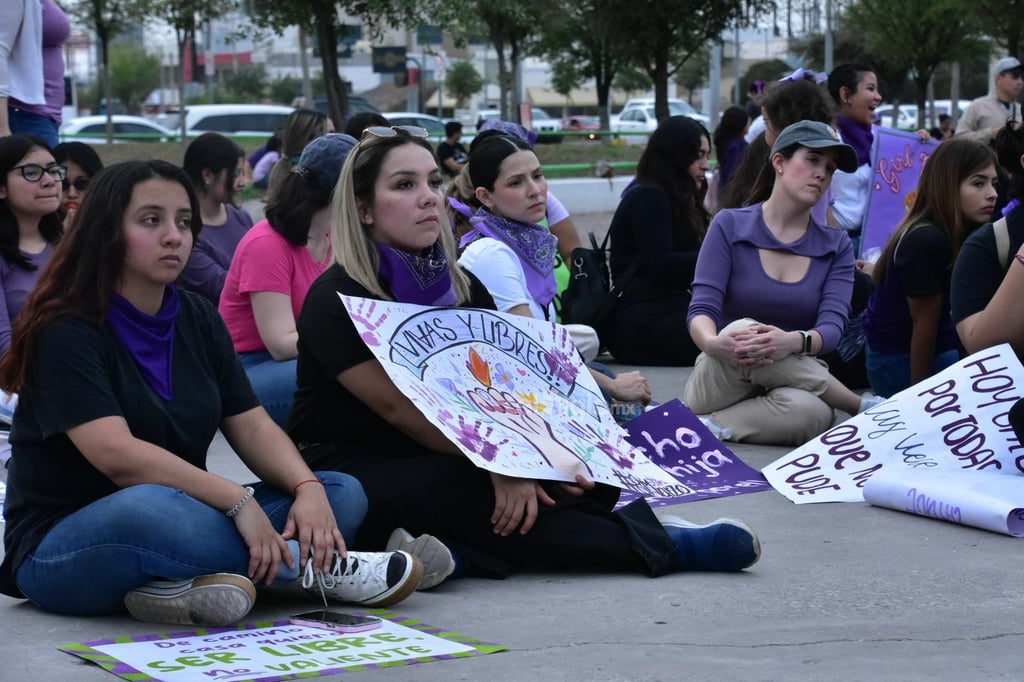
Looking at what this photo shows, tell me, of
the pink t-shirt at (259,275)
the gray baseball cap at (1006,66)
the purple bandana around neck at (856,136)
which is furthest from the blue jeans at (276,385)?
the gray baseball cap at (1006,66)

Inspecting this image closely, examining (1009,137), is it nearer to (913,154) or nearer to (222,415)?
(222,415)

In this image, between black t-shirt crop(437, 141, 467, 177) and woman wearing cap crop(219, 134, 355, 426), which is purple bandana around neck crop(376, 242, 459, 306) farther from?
black t-shirt crop(437, 141, 467, 177)

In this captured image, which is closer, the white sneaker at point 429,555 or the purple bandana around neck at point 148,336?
the purple bandana around neck at point 148,336

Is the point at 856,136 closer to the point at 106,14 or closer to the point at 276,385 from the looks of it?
the point at 276,385

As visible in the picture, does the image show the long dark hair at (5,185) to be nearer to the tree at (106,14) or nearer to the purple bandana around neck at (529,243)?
the purple bandana around neck at (529,243)

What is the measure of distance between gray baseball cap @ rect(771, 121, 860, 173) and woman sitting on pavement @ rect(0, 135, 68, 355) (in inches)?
119

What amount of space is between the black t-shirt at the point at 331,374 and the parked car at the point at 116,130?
24271mm

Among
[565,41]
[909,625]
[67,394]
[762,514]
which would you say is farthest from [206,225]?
[565,41]

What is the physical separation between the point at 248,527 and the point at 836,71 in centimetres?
650

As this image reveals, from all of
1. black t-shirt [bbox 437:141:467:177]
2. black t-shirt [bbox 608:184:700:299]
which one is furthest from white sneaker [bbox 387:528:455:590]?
black t-shirt [bbox 437:141:467:177]

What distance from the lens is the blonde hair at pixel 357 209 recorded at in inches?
167

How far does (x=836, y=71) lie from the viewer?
9117 mm

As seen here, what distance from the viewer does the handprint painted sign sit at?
13.1ft

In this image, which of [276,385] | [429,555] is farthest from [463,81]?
[429,555]
